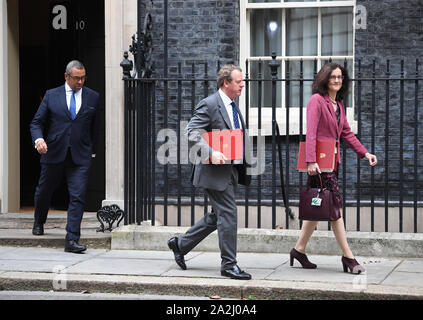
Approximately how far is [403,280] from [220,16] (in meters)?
4.51

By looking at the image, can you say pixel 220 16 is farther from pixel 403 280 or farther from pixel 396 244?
pixel 403 280

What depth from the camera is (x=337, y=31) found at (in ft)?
34.9

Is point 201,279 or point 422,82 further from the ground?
point 422,82

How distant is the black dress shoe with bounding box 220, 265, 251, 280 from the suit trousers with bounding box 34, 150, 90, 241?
1.93 meters

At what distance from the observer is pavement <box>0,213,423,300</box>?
7.02 metres

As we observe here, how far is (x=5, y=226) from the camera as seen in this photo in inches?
392

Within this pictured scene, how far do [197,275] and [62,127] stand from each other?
227cm

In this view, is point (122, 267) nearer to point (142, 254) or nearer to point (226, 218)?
point (142, 254)

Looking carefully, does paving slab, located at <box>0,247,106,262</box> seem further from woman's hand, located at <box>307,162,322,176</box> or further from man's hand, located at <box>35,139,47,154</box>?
woman's hand, located at <box>307,162,322,176</box>

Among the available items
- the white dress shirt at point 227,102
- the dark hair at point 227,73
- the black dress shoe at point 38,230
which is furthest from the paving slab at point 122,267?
the dark hair at point 227,73
